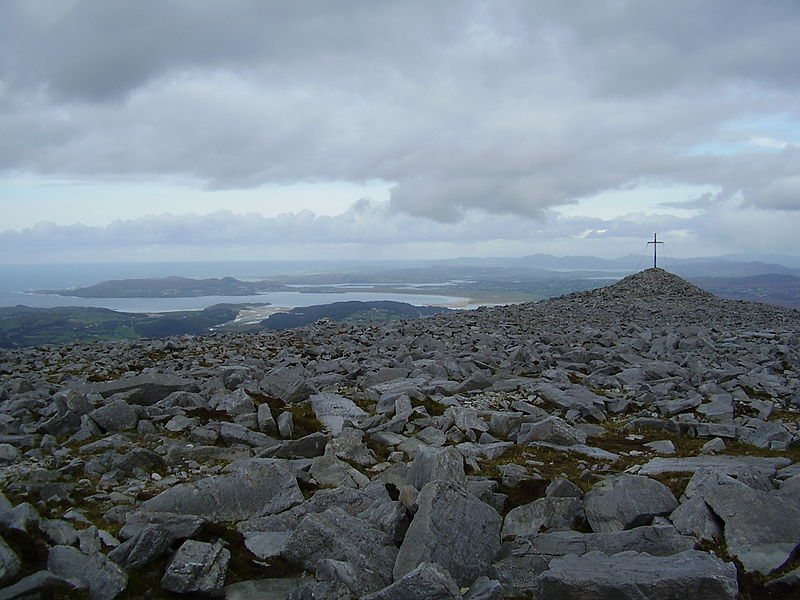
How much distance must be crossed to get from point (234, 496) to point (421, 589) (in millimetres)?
3544

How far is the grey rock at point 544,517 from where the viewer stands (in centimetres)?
727

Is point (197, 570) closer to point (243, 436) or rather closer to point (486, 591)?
point (486, 591)

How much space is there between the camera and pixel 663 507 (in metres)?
7.25

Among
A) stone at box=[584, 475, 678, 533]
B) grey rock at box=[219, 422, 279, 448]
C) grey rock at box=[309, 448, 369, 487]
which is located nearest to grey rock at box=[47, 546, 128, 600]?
grey rock at box=[309, 448, 369, 487]

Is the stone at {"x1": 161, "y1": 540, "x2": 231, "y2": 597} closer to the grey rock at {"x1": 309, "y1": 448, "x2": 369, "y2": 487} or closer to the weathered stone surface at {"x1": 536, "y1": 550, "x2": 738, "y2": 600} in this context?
the grey rock at {"x1": 309, "y1": 448, "x2": 369, "y2": 487}

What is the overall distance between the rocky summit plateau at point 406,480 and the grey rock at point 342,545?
0.02 metres

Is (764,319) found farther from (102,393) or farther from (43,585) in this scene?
(43,585)

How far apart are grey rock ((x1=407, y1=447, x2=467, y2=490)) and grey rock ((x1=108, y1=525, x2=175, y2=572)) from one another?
3.43 meters

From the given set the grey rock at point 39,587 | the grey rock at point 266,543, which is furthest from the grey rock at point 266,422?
the grey rock at point 39,587

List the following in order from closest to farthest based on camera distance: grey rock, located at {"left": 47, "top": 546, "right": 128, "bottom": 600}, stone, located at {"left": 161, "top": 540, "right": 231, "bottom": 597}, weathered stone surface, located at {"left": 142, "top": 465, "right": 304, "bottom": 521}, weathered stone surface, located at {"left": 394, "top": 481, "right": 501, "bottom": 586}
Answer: grey rock, located at {"left": 47, "top": 546, "right": 128, "bottom": 600}, stone, located at {"left": 161, "top": 540, "right": 231, "bottom": 597}, weathered stone surface, located at {"left": 394, "top": 481, "right": 501, "bottom": 586}, weathered stone surface, located at {"left": 142, "top": 465, "right": 304, "bottom": 521}

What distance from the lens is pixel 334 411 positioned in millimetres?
12742

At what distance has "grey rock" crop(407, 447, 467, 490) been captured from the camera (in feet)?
25.9

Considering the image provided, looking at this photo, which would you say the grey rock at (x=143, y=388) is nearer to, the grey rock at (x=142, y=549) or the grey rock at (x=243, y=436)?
the grey rock at (x=243, y=436)

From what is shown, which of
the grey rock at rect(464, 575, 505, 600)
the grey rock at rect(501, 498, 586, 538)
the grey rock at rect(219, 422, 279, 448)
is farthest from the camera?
the grey rock at rect(219, 422, 279, 448)
